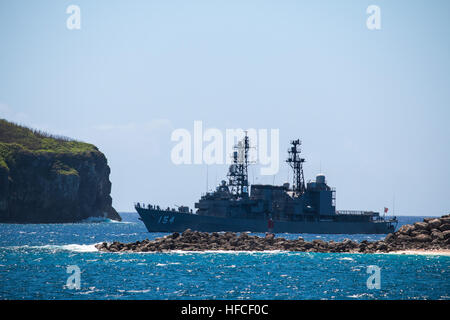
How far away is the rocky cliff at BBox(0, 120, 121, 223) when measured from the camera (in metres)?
130

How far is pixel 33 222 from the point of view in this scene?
13100cm

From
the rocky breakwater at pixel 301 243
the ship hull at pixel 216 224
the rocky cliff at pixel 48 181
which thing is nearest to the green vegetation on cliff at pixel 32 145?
the rocky cliff at pixel 48 181

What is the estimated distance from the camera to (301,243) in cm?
5791

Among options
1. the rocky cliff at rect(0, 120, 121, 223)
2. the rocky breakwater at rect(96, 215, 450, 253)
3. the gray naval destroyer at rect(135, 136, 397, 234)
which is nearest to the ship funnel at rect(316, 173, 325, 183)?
the gray naval destroyer at rect(135, 136, 397, 234)

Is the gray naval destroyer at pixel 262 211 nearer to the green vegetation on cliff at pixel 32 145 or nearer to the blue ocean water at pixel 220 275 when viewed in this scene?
the blue ocean water at pixel 220 275

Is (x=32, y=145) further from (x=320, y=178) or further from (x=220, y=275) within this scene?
(x=220, y=275)

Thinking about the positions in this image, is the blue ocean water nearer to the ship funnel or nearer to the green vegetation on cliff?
the ship funnel

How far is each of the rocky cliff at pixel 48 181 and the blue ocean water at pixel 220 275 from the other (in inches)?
3166

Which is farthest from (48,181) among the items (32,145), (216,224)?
(216,224)

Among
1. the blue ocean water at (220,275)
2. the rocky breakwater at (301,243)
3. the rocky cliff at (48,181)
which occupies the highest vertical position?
the rocky cliff at (48,181)

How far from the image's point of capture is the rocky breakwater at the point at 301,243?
53.4 m
